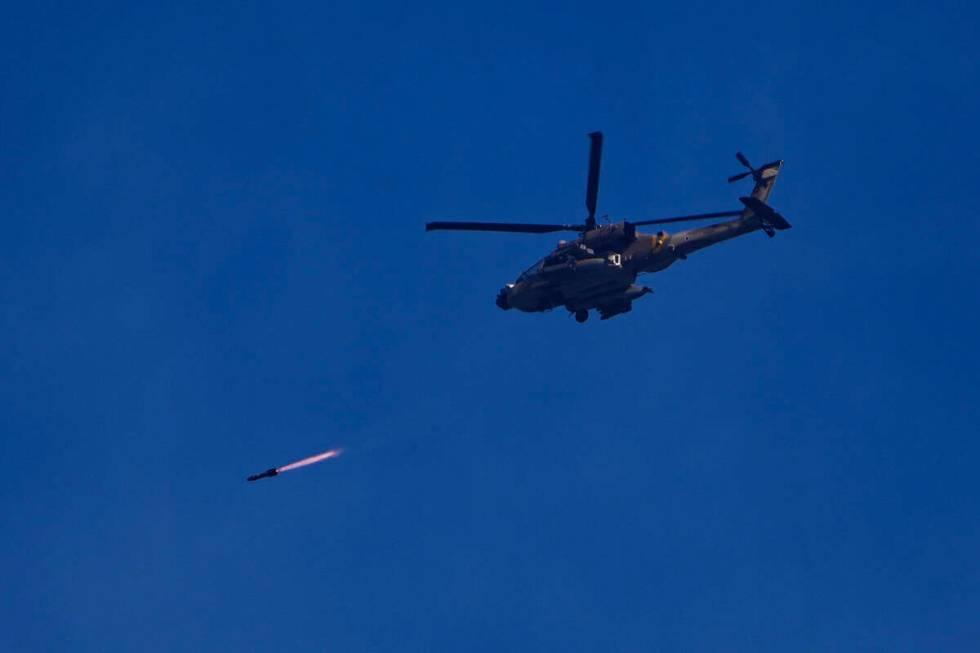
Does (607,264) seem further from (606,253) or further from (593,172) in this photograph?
(593,172)

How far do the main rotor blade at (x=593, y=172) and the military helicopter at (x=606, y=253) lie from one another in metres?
0.06

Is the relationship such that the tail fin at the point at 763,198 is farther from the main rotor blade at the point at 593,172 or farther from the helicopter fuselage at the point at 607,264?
the main rotor blade at the point at 593,172

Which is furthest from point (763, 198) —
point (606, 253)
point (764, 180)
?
point (606, 253)

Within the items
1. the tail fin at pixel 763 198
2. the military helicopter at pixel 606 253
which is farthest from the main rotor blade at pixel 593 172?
the tail fin at pixel 763 198

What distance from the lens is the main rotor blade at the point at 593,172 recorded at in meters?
71.6

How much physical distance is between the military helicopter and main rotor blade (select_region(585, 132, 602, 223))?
60 millimetres

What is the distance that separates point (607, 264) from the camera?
7744 centimetres

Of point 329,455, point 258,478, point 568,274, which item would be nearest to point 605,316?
point 568,274

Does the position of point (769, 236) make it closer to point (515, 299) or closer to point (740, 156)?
point (740, 156)

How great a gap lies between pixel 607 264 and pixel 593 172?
6.40 meters

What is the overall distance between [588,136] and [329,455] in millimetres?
24844

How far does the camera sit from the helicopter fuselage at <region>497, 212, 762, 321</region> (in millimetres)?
77750

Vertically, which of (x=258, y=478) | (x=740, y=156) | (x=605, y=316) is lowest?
(x=258, y=478)

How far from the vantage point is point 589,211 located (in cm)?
7762
